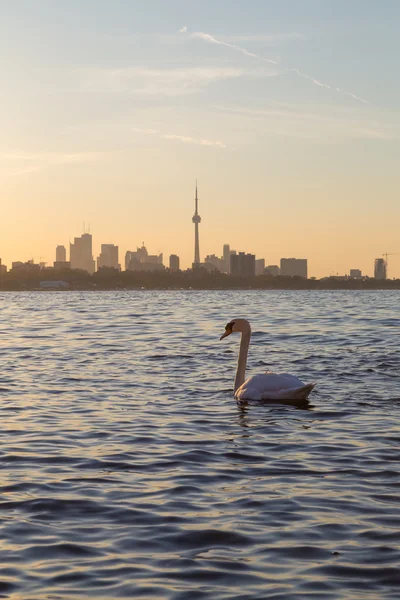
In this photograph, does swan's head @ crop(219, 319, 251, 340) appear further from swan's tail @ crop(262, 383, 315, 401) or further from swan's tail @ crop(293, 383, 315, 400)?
swan's tail @ crop(293, 383, 315, 400)

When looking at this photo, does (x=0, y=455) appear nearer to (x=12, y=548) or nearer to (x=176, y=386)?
(x=12, y=548)

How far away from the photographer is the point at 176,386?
22453 millimetres

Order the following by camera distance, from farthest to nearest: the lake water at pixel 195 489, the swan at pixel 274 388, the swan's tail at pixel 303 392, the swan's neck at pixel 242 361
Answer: the swan's neck at pixel 242 361 → the swan at pixel 274 388 → the swan's tail at pixel 303 392 → the lake water at pixel 195 489

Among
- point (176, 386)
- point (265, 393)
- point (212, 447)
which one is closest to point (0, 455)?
point (212, 447)

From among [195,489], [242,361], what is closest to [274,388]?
[242,361]

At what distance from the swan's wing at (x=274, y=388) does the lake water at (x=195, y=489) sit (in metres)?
0.36

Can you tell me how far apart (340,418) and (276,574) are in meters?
9.05

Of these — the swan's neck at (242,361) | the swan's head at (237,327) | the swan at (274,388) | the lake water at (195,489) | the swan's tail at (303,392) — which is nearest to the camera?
the lake water at (195,489)

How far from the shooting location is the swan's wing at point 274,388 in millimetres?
18938

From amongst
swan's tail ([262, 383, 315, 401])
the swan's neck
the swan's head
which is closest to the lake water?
swan's tail ([262, 383, 315, 401])

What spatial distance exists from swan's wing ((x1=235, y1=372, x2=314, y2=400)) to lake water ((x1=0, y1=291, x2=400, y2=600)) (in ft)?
1.17

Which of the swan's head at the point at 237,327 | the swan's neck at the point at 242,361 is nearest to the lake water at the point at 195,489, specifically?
the swan's neck at the point at 242,361

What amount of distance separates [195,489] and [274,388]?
8038 millimetres

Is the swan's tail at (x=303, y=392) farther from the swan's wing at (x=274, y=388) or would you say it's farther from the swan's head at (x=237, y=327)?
the swan's head at (x=237, y=327)
